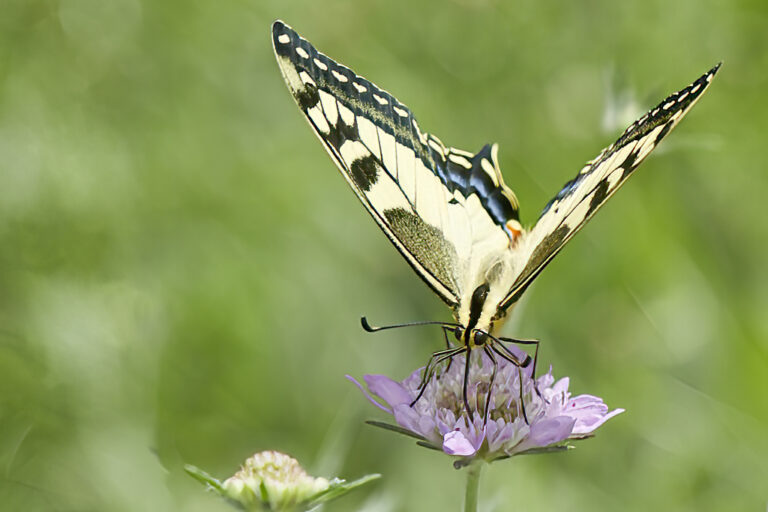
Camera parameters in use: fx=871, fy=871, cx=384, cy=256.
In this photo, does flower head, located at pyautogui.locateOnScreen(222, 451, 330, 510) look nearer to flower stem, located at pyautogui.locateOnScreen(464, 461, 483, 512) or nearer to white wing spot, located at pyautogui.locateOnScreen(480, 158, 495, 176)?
flower stem, located at pyautogui.locateOnScreen(464, 461, 483, 512)

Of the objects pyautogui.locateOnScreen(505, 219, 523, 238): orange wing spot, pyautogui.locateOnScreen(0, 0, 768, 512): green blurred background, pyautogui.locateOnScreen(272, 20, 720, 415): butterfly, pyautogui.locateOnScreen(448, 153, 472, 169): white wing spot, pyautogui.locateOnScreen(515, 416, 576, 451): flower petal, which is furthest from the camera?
pyautogui.locateOnScreen(0, 0, 768, 512): green blurred background

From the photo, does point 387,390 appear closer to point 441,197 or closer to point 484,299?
point 484,299

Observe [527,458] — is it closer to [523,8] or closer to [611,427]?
[611,427]

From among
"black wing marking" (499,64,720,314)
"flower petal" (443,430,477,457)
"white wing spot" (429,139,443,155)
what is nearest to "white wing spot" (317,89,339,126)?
"white wing spot" (429,139,443,155)

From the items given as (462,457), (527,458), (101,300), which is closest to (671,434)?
(527,458)

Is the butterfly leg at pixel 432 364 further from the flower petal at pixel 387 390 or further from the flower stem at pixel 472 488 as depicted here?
the flower stem at pixel 472 488

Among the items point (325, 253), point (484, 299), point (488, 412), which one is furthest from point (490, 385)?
point (325, 253)
